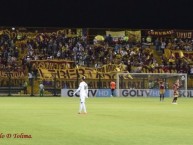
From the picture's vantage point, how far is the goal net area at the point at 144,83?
6200 cm

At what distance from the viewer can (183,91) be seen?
62.3m

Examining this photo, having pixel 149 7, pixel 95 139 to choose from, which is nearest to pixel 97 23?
pixel 149 7

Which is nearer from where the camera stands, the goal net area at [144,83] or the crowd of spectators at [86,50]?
the goal net area at [144,83]

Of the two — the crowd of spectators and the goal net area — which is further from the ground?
the crowd of spectators

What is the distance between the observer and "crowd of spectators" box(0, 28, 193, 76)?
67562 millimetres

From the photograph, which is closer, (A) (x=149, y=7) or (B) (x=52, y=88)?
(B) (x=52, y=88)

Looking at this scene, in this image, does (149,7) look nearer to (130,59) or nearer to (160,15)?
(160,15)

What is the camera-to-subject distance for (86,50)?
70.5 metres

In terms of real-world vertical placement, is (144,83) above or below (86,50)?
below

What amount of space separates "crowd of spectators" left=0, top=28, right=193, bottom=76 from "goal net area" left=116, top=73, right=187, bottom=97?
4.75 meters

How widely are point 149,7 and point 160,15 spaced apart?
2581 mm

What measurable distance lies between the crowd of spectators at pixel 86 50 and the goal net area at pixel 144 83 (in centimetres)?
475

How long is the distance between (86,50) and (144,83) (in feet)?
38.0

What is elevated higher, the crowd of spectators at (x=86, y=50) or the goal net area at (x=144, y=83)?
the crowd of spectators at (x=86, y=50)
